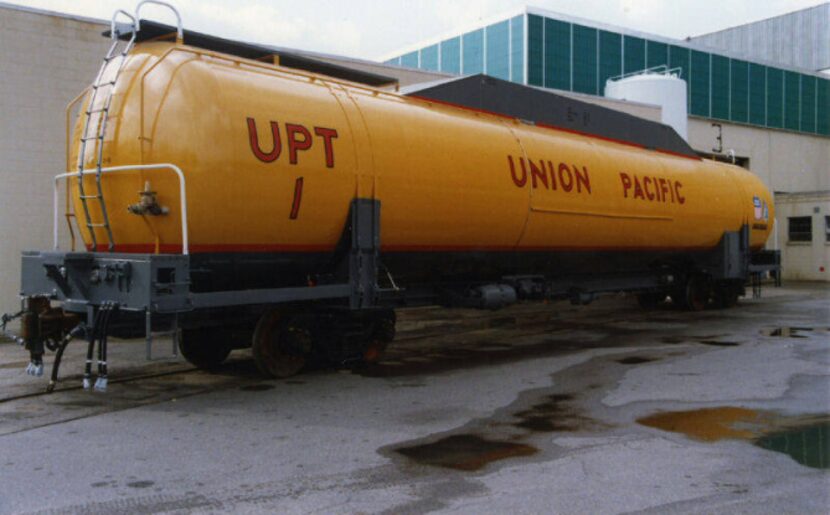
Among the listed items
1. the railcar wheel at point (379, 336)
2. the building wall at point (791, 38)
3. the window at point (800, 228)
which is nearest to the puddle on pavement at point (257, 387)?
the railcar wheel at point (379, 336)

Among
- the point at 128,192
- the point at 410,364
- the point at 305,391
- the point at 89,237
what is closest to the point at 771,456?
the point at 305,391

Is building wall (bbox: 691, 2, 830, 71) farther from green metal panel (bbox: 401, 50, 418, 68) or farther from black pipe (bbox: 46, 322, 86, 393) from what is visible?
black pipe (bbox: 46, 322, 86, 393)

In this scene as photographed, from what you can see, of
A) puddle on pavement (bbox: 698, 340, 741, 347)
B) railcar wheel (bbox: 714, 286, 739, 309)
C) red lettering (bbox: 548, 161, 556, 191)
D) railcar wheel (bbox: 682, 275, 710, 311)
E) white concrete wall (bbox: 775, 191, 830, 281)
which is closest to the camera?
red lettering (bbox: 548, 161, 556, 191)

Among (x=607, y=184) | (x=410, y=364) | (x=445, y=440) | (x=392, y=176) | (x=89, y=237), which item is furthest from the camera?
(x=607, y=184)

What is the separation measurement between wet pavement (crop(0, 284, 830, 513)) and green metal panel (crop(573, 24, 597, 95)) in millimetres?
25501

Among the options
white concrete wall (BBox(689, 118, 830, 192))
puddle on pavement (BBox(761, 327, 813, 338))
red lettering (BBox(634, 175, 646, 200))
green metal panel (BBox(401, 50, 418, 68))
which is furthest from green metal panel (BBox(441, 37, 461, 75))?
puddle on pavement (BBox(761, 327, 813, 338))

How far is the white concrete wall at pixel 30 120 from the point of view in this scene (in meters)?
12.8

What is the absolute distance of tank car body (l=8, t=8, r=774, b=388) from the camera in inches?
290

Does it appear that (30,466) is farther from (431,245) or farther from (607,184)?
(607,184)

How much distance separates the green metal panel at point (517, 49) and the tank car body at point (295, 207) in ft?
74.2

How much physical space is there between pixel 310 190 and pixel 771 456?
16.6 ft

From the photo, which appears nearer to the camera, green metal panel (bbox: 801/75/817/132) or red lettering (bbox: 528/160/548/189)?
red lettering (bbox: 528/160/548/189)

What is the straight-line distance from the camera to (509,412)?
7262 millimetres

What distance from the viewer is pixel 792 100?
124ft
